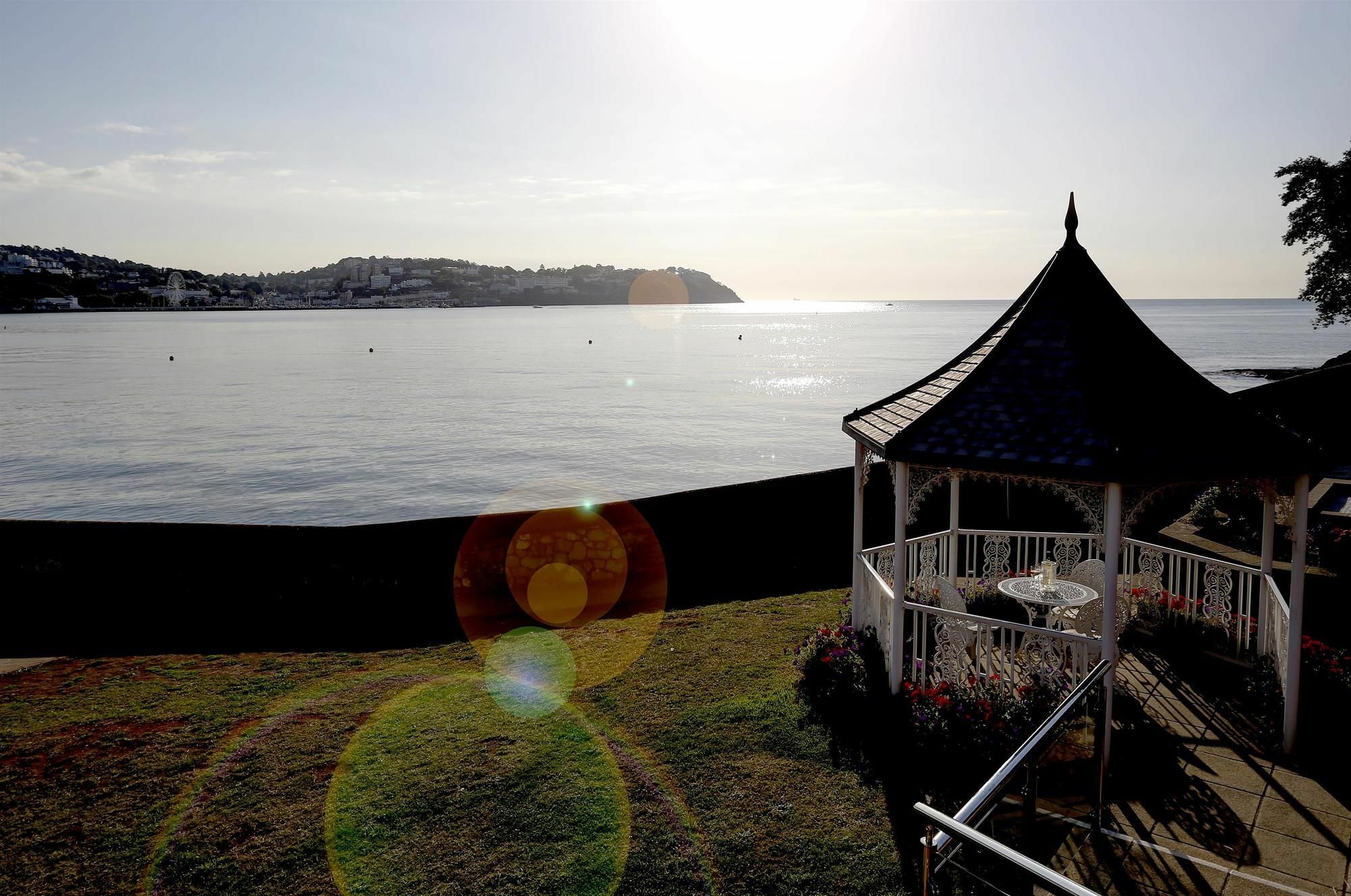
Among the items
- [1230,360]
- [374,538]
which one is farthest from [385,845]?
[1230,360]

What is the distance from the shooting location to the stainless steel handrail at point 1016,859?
3268mm

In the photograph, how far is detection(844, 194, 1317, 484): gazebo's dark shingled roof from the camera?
7.38 metres

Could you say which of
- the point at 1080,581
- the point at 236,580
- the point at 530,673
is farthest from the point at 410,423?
the point at 1080,581

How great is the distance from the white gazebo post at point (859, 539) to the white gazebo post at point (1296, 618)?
4.12 meters

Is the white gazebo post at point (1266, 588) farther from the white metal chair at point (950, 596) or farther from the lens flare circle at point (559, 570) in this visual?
the lens flare circle at point (559, 570)

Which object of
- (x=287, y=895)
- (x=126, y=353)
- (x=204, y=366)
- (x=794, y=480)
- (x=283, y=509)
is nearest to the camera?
(x=287, y=895)

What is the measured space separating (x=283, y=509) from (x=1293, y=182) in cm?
5721

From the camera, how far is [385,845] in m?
6.83

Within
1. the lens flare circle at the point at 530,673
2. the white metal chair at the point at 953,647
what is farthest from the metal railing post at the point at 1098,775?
the lens flare circle at the point at 530,673

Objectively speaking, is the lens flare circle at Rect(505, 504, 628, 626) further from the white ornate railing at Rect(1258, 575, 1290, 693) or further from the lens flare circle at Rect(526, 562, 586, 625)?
the white ornate railing at Rect(1258, 575, 1290, 693)

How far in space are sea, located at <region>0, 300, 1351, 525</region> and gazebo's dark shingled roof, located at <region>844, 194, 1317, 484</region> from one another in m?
0.28

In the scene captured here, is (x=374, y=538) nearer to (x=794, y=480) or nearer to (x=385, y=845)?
(x=794, y=480)

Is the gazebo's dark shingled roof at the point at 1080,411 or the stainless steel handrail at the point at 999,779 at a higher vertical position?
the gazebo's dark shingled roof at the point at 1080,411

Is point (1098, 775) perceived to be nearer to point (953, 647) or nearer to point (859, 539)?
point (953, 647)
